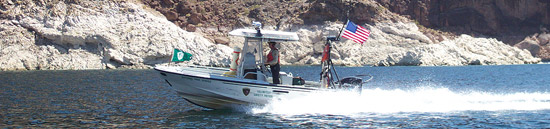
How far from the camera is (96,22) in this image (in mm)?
Result: 66500

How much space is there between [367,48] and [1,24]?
174 ft

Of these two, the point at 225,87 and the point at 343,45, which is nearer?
the point at 225,87

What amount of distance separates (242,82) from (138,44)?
51554mm

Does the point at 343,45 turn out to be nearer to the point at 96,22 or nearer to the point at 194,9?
the point at 194,9

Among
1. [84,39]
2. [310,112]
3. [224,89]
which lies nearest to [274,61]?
[224,89]

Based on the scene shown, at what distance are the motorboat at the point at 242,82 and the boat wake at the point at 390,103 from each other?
36 cm

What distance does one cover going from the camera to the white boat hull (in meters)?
17.0

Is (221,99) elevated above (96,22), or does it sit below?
below

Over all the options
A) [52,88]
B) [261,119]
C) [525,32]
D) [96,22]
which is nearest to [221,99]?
[261,119]

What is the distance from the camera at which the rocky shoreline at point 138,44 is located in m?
60.9

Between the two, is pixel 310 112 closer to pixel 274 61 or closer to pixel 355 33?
pixel 274 61

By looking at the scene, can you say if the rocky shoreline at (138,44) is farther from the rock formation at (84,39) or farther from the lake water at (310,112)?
the lake water at (310,112)

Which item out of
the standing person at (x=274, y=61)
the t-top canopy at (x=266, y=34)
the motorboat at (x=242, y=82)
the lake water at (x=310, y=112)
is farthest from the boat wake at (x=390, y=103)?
the t-top canopy at (x=266, y=34)

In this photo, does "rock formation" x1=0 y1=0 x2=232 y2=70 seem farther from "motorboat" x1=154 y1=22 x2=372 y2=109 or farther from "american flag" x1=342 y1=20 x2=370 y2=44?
"american flag" x1=342 y1=20 x2=370 y2=44
